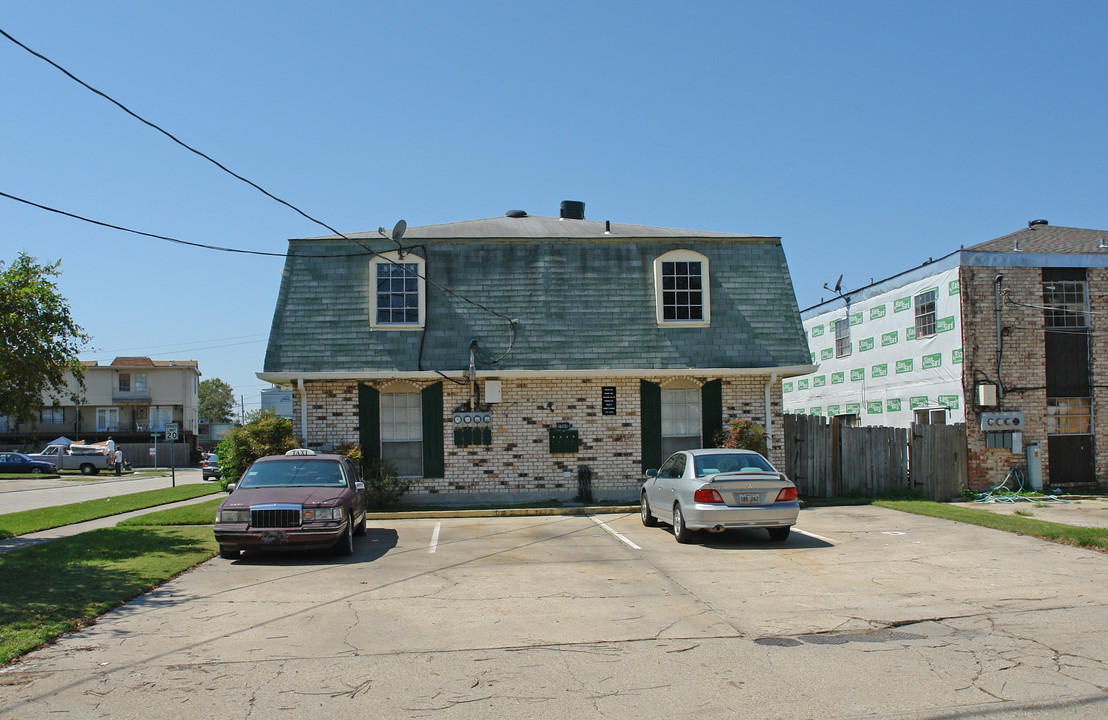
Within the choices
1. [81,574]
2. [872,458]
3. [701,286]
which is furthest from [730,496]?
[872,458]

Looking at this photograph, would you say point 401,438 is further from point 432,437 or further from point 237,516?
point 237,516

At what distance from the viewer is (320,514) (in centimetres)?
1175

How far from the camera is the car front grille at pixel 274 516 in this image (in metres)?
11.7

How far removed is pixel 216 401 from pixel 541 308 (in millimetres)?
116527

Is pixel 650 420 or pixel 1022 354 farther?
pixel 1022 354

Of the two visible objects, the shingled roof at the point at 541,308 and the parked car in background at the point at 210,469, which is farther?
the parked car in background at the point at 210,469

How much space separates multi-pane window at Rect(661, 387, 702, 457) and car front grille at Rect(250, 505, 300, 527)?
9.44 meters

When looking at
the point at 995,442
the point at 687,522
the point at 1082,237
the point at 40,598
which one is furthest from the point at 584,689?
the point at 1082,237

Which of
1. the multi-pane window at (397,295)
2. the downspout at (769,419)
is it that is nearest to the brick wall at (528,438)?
the downspout at (769,419)

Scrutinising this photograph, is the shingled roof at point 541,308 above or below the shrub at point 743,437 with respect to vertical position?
above

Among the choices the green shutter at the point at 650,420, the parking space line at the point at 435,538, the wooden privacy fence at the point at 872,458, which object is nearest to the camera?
the parking space line at the point at 435,538

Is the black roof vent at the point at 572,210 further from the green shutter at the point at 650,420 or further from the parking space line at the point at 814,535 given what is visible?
the parking space line at the point at 814,535

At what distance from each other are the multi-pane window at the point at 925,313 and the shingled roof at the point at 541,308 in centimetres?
468

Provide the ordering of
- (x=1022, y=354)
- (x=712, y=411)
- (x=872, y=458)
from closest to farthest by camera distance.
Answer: (x=712, y=411), (x=872, y=458), (x=1022, y=354)
